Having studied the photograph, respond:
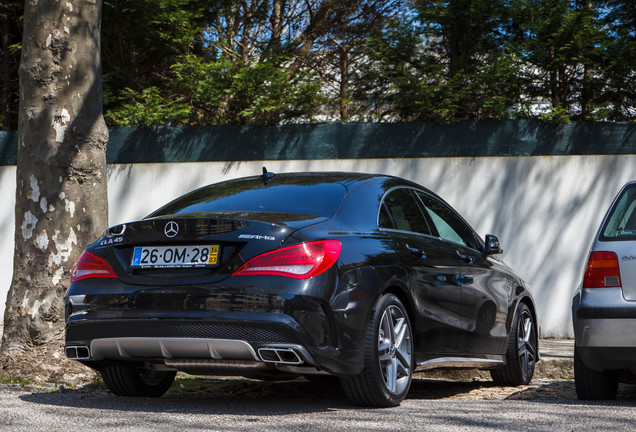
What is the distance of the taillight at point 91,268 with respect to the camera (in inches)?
194

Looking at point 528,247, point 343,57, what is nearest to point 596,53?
point 528,247

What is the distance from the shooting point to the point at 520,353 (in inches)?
275

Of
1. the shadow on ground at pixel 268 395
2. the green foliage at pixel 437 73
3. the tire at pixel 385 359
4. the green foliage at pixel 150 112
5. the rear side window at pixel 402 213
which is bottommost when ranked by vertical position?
the shadow on ground at pixel 268 395

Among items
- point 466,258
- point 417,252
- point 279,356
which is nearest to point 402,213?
point 417,252

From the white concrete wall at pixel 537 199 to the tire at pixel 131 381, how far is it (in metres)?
4.40

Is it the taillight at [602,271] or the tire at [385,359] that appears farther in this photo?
the taillight at [602,271]

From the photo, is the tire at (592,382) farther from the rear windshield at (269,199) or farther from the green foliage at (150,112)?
the green foliage at (150,112)

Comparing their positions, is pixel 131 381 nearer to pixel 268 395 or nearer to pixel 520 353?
pixel 268 395

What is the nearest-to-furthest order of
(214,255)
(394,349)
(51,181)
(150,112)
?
(214,255) < (394,349) < (51,181) < (150,112)

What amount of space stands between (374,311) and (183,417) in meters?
1.18

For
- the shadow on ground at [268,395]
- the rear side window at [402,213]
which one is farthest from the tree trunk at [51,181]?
the rear side window at [402,213]

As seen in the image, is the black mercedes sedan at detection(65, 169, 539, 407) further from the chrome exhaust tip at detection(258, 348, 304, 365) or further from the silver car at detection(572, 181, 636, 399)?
the silver car at detection(572, 181, 636, 399)

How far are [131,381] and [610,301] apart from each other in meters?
3.00

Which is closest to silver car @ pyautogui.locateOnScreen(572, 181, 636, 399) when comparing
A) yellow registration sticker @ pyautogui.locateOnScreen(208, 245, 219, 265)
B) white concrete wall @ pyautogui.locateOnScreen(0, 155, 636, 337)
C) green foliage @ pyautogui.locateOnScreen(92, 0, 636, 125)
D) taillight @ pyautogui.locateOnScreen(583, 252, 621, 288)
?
taillight @ pyautogui.locateOnScreen(583, 252, 621, 288)
